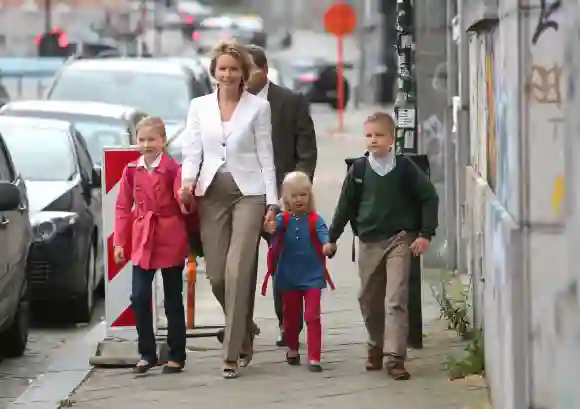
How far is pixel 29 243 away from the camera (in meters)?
9.95

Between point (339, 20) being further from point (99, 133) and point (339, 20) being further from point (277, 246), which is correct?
point (277, 246)

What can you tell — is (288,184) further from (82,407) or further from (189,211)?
(82,407)

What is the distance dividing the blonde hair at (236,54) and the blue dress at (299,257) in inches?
33.5

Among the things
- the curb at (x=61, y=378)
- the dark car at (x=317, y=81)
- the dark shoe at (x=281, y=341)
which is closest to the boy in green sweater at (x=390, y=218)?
the dark shoe at (x=281, y=341)

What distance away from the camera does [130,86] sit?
18344mm

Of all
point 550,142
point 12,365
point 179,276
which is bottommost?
point 12,365

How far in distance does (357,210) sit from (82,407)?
188cm

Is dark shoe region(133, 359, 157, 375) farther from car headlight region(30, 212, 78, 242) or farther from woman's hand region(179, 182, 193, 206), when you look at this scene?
car headlight region(30, 212, 78, 242)

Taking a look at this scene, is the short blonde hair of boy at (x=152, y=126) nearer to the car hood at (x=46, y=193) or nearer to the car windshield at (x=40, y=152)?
the car hood at (x=46, y=193)

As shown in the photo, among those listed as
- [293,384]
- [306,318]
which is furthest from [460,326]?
[293,384]

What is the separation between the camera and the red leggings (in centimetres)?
875

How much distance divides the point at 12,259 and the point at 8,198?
0.71 meters

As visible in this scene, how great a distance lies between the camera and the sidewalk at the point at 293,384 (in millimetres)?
7926

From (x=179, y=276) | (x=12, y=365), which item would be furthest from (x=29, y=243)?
(x=179, y=276)
